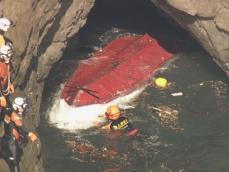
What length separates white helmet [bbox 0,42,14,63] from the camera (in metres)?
14.4

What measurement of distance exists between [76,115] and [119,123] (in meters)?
1.92

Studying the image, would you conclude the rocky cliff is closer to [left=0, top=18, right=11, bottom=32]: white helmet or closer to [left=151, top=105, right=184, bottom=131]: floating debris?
[left=0, top=18, right=11, bottom=32]: white helmet

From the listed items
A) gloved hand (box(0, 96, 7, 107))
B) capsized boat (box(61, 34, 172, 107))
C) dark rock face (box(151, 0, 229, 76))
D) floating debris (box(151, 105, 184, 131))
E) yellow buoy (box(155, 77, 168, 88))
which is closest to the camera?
gloved hand (box(0, 96, 7, 107))

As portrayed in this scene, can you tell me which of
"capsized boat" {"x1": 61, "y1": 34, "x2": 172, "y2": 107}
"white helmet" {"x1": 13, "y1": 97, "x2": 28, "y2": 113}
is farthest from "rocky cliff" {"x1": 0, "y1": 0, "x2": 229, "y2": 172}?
"capsized boat" {"x1": 61, "y1": 34, "x2": 172, "y2": 107}

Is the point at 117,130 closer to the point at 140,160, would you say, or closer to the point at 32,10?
the point at 140,160

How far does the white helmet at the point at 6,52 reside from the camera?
1444 cm

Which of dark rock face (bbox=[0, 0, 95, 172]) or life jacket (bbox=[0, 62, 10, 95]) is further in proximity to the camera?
dark rock face (bbox=[0, 0, 95, 172])

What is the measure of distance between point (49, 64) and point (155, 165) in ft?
14.9

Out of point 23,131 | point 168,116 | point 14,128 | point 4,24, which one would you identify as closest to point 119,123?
point 168,116

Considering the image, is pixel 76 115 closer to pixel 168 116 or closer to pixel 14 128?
pixel 168 116

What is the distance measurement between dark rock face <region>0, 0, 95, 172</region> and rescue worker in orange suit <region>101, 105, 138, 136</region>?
245cm

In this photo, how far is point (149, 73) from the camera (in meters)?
23.0

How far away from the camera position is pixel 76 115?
66.8 feet

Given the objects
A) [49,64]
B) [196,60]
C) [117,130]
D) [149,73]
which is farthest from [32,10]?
[196,60]
